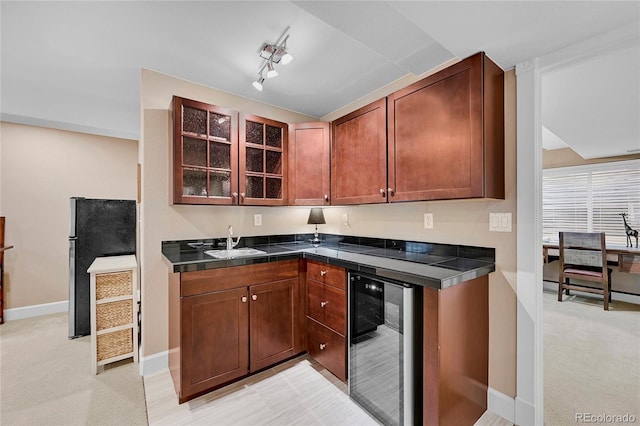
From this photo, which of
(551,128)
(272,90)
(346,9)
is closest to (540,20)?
(346,9)

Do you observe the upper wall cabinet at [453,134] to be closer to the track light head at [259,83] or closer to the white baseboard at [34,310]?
the track light head at [259,83]

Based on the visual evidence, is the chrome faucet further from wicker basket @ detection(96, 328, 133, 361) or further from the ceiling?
the ceiling

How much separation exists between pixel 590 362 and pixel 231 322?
311cm

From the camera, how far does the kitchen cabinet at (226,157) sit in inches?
86.0

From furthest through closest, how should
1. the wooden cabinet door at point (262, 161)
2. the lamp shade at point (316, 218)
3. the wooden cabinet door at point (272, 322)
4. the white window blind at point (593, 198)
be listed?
the white window blind at point (593, 198)
the lamp shade at point (316, 218)
the wooden cabinet door at point (262, 161)
the wooden cabinet door at point (272, 322)

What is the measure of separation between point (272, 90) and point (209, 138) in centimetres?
81

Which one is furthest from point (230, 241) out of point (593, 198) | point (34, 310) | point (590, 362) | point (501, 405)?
point (593, 198)

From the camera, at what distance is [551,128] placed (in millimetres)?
3277

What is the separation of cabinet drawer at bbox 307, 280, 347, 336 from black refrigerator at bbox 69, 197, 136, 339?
223 cm

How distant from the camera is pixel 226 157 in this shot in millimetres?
2402

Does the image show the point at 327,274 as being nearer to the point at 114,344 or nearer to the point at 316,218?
the point at 316,218

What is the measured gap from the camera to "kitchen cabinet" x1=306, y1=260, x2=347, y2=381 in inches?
78.2

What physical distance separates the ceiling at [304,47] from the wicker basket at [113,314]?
6.59 ft

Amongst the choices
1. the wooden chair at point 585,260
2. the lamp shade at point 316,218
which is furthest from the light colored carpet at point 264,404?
the wooden chair at point 585,260
